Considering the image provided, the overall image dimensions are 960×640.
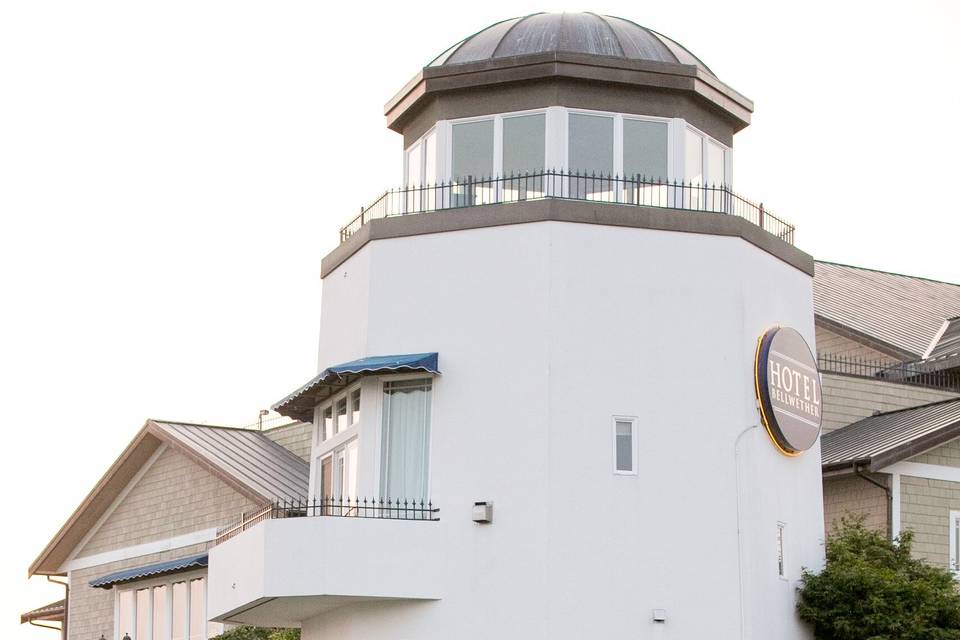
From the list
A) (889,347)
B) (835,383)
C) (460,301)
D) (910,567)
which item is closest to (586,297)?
(460,301)

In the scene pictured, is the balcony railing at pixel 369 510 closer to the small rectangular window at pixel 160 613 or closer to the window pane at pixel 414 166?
the window pane at pixel 414 166

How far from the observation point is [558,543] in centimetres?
2912

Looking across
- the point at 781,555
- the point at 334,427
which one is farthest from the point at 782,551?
the point at 334,427

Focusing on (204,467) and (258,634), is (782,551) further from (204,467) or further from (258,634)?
(204,467)

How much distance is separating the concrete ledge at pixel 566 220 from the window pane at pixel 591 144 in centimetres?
137

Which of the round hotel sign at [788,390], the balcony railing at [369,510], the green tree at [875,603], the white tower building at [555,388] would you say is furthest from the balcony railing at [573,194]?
the green tree at [875,603]

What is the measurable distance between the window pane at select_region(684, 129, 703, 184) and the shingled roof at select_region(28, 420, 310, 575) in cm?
1246

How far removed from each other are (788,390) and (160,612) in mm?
17244

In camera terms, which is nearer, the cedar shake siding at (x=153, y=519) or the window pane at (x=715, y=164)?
the window pane at (x=715, y=164)

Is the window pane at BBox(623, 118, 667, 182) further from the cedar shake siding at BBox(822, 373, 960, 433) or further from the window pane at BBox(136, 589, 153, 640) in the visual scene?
the window pane at BBox(136, 589, 153, 640)

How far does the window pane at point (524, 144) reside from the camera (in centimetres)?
3197

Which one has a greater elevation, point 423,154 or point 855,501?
point 423,154

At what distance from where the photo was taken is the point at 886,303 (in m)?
47.5

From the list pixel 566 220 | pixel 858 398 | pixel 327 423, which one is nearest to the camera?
pixel 566 220
